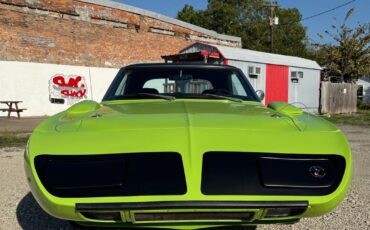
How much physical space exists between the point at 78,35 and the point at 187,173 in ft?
67.1

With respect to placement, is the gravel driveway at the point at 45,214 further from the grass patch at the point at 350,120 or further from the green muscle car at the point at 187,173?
the grass patch at the point at 350,120

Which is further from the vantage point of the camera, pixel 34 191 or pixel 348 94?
pixel 348 94

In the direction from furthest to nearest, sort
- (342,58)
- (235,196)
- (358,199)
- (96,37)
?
(342,58), (96,37), (358,199), (235,196)

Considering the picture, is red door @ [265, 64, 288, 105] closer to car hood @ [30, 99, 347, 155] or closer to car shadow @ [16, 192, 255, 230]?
car shadow @ [16, 192, 255, 230]

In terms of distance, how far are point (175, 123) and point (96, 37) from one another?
20.7m

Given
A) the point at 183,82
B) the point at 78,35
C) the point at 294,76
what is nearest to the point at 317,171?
the point at 183,82

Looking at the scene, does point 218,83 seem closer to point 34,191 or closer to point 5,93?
point 34,191

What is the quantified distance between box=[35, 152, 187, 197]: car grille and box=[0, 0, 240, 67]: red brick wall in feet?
58.2

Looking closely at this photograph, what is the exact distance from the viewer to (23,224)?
13.6 ft

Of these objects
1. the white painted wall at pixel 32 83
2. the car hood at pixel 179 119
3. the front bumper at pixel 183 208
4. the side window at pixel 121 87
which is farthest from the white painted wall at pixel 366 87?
the front bumper at pixel 183 208

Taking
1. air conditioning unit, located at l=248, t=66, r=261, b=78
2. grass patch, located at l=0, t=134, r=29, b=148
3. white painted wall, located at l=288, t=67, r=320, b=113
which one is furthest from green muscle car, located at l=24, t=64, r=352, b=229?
white painted wall, located at l=288, t=67, r=320, b=113

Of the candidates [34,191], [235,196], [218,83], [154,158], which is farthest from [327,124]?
[34,191]

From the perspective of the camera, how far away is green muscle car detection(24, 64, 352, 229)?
8.48 ft

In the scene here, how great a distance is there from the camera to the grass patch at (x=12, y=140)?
10141 mm
